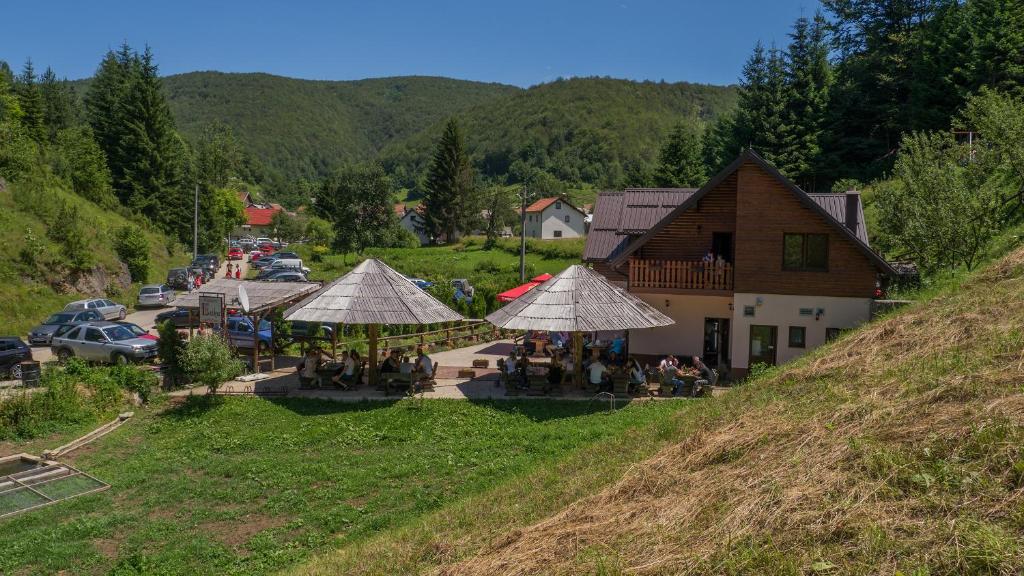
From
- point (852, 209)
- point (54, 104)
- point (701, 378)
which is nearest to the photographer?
point (701, 378)

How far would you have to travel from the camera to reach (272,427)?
58.5 feet

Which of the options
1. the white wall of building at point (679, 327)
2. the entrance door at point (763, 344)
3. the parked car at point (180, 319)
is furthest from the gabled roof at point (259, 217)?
the entrance door at point (763, 344)

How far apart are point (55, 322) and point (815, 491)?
113ft

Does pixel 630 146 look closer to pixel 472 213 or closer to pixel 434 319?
pixel 472 213

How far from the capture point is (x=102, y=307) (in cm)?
3697

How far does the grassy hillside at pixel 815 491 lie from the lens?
6.28 metres

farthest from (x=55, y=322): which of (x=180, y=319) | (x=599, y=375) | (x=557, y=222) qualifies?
(x=557, y=222)

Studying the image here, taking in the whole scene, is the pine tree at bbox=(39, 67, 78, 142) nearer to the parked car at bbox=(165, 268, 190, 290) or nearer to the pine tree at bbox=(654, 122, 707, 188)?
the parked car at bbox=(165, 268, 190, 290)

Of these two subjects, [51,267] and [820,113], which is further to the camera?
[820,113]

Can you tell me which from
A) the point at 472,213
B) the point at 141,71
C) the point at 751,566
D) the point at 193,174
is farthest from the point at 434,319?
the point at 472,213

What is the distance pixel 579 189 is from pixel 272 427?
138322 mm

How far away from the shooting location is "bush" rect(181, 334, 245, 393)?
19.3 meters

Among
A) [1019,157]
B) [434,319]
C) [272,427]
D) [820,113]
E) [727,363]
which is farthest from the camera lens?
[820,113]

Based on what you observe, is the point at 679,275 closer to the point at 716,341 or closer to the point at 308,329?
the point at 716,341
